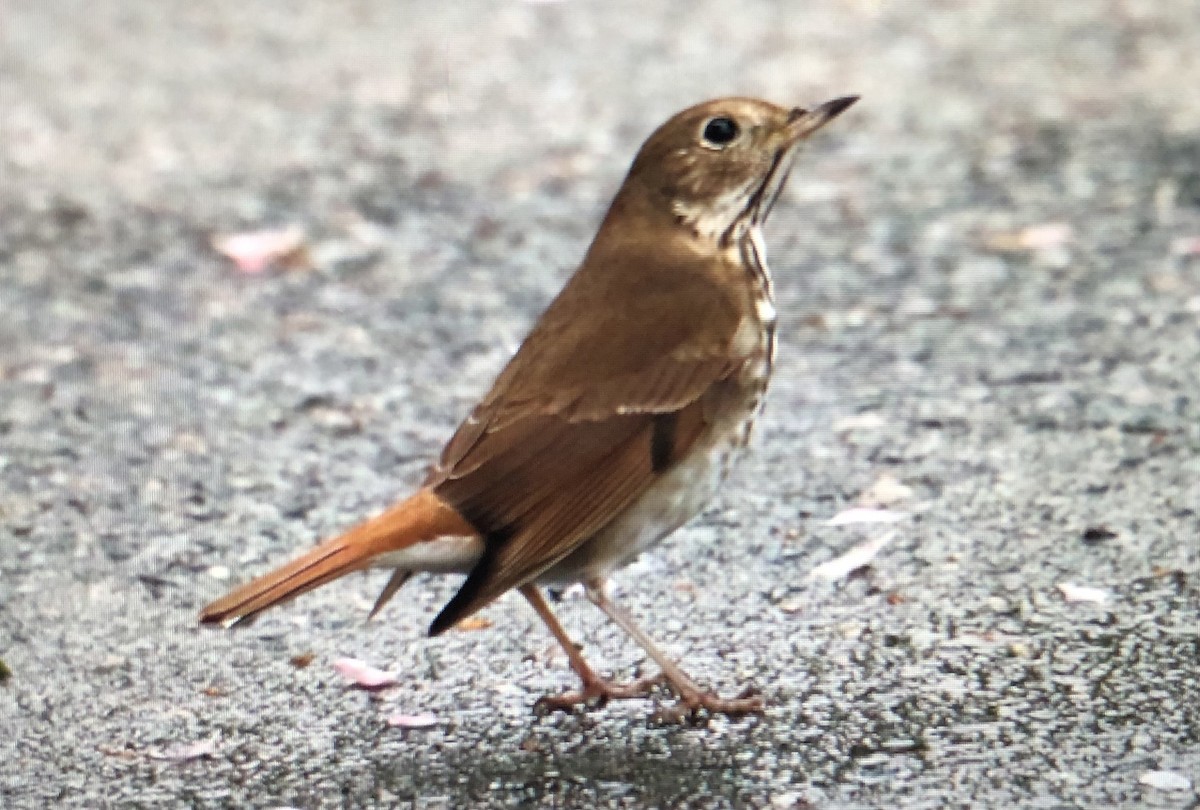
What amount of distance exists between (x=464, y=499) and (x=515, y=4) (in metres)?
6.51

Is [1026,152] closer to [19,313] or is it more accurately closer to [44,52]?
[19,313]

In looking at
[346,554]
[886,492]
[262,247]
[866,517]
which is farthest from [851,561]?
[262,247]

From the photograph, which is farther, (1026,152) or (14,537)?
(1026,152)

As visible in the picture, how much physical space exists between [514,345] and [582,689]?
224 centimetres

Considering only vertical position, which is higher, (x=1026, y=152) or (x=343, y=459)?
(x=1026, y=152)

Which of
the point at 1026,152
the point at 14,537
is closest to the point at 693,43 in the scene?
the point at 1026,152

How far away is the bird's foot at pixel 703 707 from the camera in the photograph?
387 cm

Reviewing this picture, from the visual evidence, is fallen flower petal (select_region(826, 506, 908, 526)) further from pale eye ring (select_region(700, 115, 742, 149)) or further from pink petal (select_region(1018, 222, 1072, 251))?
pink petal (select_region(1018, 222, 1072, 251))

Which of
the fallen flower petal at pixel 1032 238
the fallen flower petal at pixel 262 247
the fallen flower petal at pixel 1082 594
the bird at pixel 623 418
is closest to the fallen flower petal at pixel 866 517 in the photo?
the fallen flower petal at pixel 1082 594

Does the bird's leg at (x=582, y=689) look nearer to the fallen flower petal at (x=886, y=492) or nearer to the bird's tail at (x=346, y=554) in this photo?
the bird's tail at (x=346, y=554)

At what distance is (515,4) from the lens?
32.3 feet

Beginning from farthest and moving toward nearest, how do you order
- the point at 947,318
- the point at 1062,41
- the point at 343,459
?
the point at 1062,41 → the point at 947,318 → the point at 343,459

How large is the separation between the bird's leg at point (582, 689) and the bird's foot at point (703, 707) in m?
0.09

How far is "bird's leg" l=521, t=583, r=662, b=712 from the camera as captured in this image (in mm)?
3945
